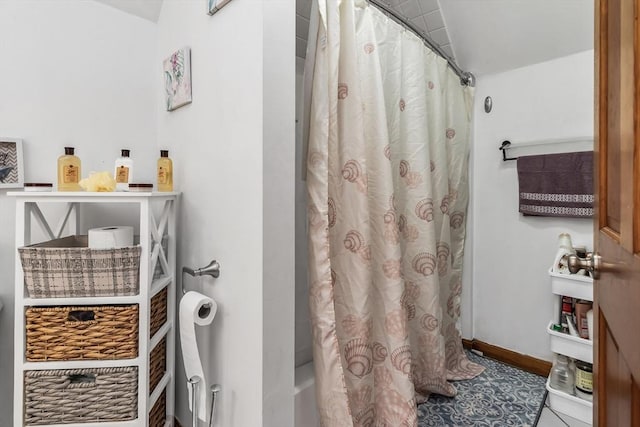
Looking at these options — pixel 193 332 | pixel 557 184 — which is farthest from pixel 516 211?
pixel 193 332

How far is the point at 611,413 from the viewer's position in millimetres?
615

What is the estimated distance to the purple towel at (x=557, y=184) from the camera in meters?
1.54

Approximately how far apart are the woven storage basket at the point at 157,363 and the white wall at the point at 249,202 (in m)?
0.15

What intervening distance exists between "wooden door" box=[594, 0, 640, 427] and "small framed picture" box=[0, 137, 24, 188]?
1742 mm

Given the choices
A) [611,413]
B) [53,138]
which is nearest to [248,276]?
[611,413]

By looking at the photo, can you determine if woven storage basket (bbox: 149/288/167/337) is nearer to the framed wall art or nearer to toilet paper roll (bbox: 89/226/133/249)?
toilet paper roll (bbox: 89/226/133/249)

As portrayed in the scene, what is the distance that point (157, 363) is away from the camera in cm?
111

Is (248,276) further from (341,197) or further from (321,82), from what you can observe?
(321,82)

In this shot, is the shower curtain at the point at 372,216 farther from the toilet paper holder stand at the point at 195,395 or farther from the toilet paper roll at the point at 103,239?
the toilet paper roll at the point at 103,239

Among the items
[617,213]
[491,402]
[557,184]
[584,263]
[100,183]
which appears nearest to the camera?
[617,213]

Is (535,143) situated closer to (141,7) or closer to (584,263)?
(584,263)

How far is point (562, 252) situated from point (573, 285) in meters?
0.17

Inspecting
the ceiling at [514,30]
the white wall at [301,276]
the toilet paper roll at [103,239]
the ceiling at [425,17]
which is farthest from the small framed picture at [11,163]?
the ceiling at [514,30]

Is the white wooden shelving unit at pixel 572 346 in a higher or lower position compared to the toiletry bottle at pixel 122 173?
lower
